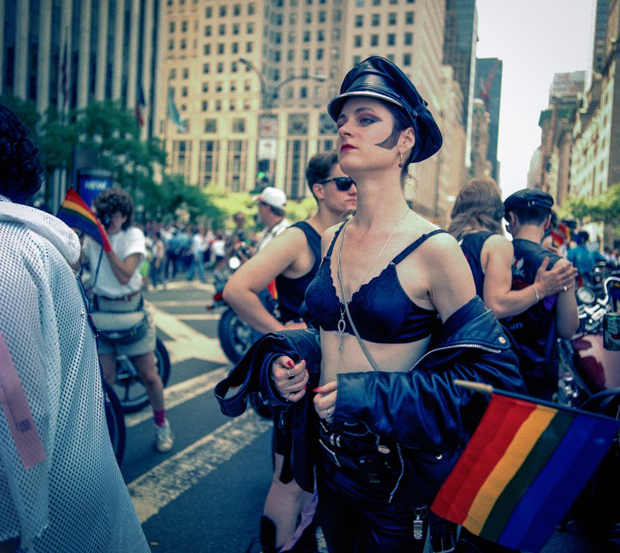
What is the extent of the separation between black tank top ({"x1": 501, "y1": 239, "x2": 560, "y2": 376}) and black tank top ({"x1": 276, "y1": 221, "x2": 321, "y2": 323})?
1169mm

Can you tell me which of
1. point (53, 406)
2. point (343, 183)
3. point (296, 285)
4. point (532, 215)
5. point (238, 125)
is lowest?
point (53, 406)

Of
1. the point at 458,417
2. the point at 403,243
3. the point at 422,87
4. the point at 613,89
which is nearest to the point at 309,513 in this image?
the point at 458,417

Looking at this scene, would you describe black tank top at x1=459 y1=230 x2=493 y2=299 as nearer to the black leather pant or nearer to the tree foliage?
the black leather pant

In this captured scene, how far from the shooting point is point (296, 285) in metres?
2.91

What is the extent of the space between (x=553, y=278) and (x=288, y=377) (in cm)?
183

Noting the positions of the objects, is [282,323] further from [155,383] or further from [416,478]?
[155,383]

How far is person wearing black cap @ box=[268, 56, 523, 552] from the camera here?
1510 mm

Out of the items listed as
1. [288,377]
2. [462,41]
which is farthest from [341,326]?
[462,41]

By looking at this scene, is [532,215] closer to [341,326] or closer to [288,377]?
[341,326]

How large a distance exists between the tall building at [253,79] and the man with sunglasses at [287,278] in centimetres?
9167

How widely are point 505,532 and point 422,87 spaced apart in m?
92.3

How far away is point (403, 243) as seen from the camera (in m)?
1.76

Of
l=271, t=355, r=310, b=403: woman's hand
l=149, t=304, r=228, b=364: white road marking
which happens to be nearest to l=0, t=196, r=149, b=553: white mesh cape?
l=271, t=355, r=310, b=403: woman's hand

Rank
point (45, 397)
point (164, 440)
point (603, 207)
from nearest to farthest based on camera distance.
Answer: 1. point (45, 397)
2. point (164, 440)
3. point (603, 207)
